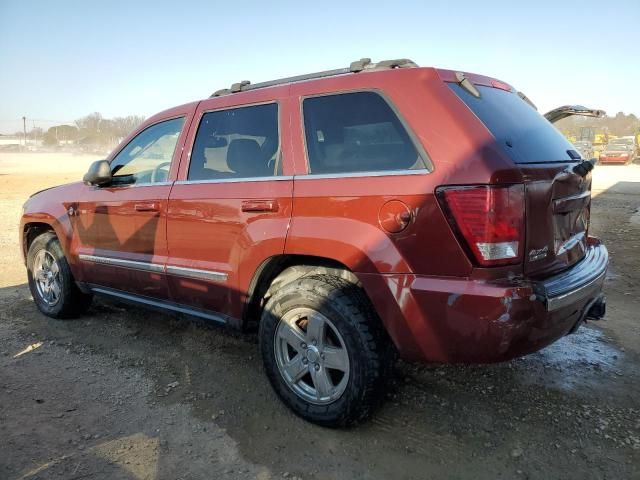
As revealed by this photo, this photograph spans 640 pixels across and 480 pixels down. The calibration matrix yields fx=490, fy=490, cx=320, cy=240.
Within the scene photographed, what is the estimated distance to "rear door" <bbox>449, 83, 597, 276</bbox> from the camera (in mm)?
2312

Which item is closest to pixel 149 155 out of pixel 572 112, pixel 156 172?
pixel 156 172

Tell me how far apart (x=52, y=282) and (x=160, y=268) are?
1.80 m

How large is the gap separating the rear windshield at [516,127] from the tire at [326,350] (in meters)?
1.08

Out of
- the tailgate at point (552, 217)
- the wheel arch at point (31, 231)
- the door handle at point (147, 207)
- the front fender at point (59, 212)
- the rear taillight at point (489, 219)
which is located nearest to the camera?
the rear taillight at point (489, 219)

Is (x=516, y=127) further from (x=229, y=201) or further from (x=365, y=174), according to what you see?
(x=229, y=201)

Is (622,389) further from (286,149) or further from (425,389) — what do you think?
(286,149)

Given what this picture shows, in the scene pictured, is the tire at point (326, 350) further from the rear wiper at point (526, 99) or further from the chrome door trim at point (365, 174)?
the rear wiper at point (526, 99)

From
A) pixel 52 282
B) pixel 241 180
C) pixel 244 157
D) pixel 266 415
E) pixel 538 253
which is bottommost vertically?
pixel 266 415

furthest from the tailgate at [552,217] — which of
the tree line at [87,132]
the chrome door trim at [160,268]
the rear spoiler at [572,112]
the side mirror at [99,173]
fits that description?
the tree line at [87,132]

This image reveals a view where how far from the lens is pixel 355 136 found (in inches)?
106

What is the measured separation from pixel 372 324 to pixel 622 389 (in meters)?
1.85

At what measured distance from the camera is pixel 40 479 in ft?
7.84

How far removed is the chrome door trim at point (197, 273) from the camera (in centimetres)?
315

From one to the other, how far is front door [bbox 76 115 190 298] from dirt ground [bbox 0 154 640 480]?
638 mm
